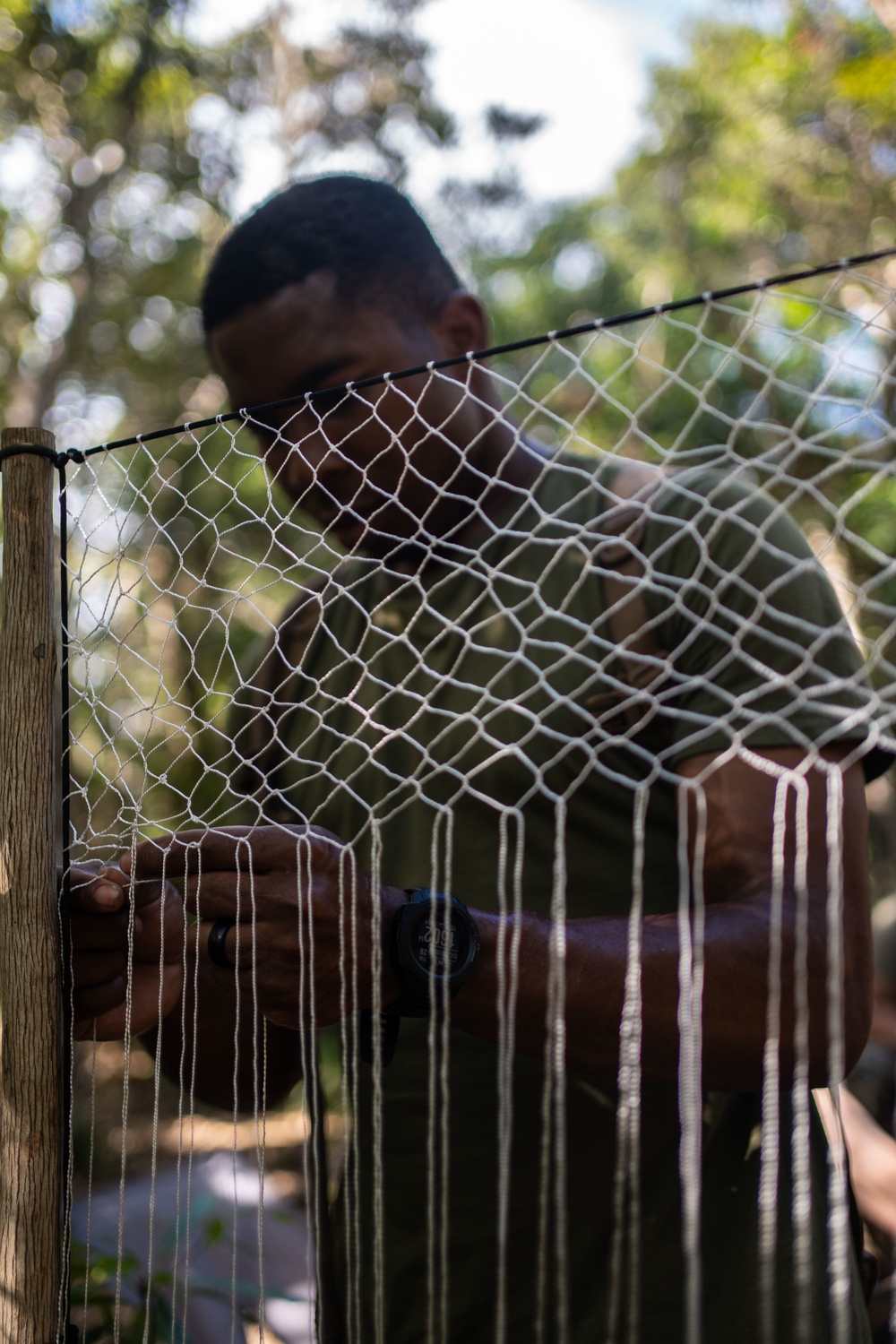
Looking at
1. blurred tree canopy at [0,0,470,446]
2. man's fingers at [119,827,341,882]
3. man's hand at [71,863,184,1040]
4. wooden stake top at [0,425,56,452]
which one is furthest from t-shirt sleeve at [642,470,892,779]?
blurred tree canopy at [0,0,470,446]

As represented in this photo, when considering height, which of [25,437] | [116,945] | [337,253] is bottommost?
[116,945]

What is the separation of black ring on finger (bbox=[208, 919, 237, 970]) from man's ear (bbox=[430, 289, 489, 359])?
108 centimetres

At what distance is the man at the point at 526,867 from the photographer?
97 centimetres

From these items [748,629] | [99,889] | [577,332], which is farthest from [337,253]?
[99,889]

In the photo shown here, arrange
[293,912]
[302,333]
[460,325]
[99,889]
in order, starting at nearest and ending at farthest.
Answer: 1. [293,912]
2. [99,889]
3. [302,333]
4. [460,325]

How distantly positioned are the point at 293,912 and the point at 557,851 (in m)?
0.29

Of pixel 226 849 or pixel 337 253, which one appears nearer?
pixel 226 849

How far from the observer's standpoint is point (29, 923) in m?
1.12

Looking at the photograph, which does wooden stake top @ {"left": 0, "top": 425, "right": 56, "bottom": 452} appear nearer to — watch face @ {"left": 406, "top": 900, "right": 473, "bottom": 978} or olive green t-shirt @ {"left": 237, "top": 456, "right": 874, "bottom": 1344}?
olive green t-shirt @ {"left": 237, "top": 456, "right": 874, "bottom": 1344}

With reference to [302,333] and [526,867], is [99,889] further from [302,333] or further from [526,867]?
[302,333]

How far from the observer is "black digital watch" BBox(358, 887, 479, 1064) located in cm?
96

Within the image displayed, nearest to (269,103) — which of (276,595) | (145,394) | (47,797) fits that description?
(145,394)

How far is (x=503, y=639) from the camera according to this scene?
1.46 meters

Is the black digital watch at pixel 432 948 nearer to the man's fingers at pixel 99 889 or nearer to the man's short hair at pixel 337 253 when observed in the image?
the man's fingers at pixel 99 889
